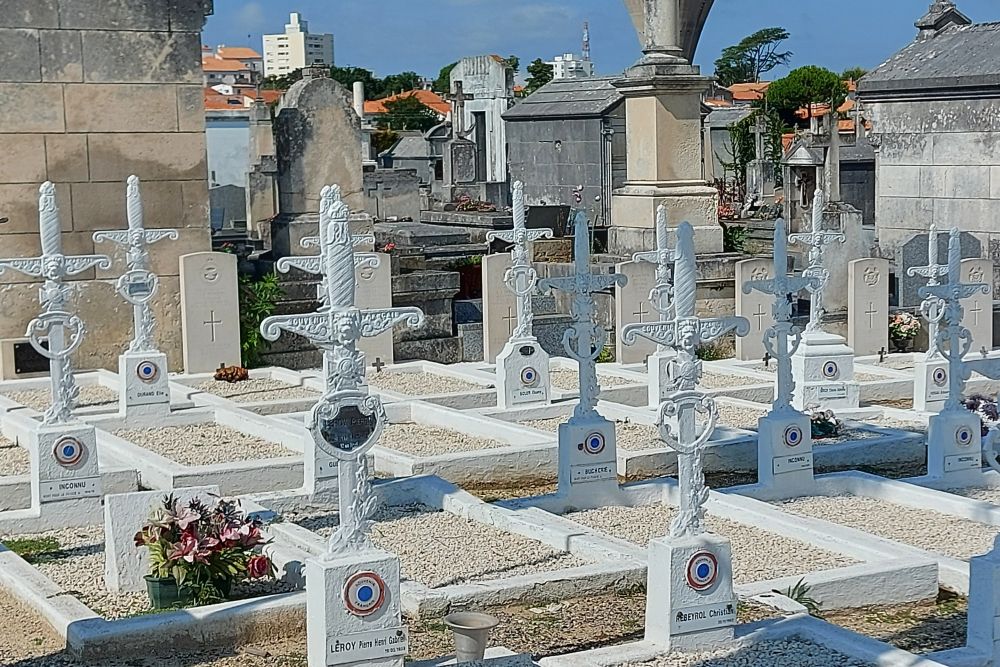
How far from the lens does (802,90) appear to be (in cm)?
5584

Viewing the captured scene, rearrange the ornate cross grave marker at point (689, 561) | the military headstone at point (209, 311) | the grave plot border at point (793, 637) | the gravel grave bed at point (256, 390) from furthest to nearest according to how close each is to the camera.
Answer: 1. the military headstone at point (209, 311)
2. the gravel grave bed at point (256, 390)
3. the ornate cross grave marker at point (689, 561)
4. the grave plot border at point (793, 637)

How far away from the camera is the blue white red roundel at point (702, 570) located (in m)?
5.82

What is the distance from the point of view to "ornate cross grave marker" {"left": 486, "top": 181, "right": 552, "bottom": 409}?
11.3 metres

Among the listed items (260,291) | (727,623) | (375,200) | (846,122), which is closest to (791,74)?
(846,122)

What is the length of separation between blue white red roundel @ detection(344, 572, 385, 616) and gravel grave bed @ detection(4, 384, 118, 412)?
6604 mm

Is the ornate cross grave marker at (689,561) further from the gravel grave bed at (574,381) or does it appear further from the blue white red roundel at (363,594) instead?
the gravel grave bed at (574,381)

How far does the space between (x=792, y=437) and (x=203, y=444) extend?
403cm

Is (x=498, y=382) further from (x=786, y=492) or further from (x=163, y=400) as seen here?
(x=786, y=492)

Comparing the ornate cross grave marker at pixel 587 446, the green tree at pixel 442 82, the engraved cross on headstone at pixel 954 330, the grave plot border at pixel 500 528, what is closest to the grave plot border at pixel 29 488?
the grave plot border at pixel 500 528

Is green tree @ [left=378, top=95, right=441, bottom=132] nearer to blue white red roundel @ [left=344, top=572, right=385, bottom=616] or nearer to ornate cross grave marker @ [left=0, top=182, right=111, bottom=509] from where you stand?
ornate cross grave marker @ [left=0, top=182, right=111, bottom=509]

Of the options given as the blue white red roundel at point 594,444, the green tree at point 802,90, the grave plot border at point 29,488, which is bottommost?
the grave plot border at point 29,488

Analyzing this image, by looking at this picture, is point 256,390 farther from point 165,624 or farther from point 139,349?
point 165,624

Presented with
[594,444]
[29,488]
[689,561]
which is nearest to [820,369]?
[594,444]

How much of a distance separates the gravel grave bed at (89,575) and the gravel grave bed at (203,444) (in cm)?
166
